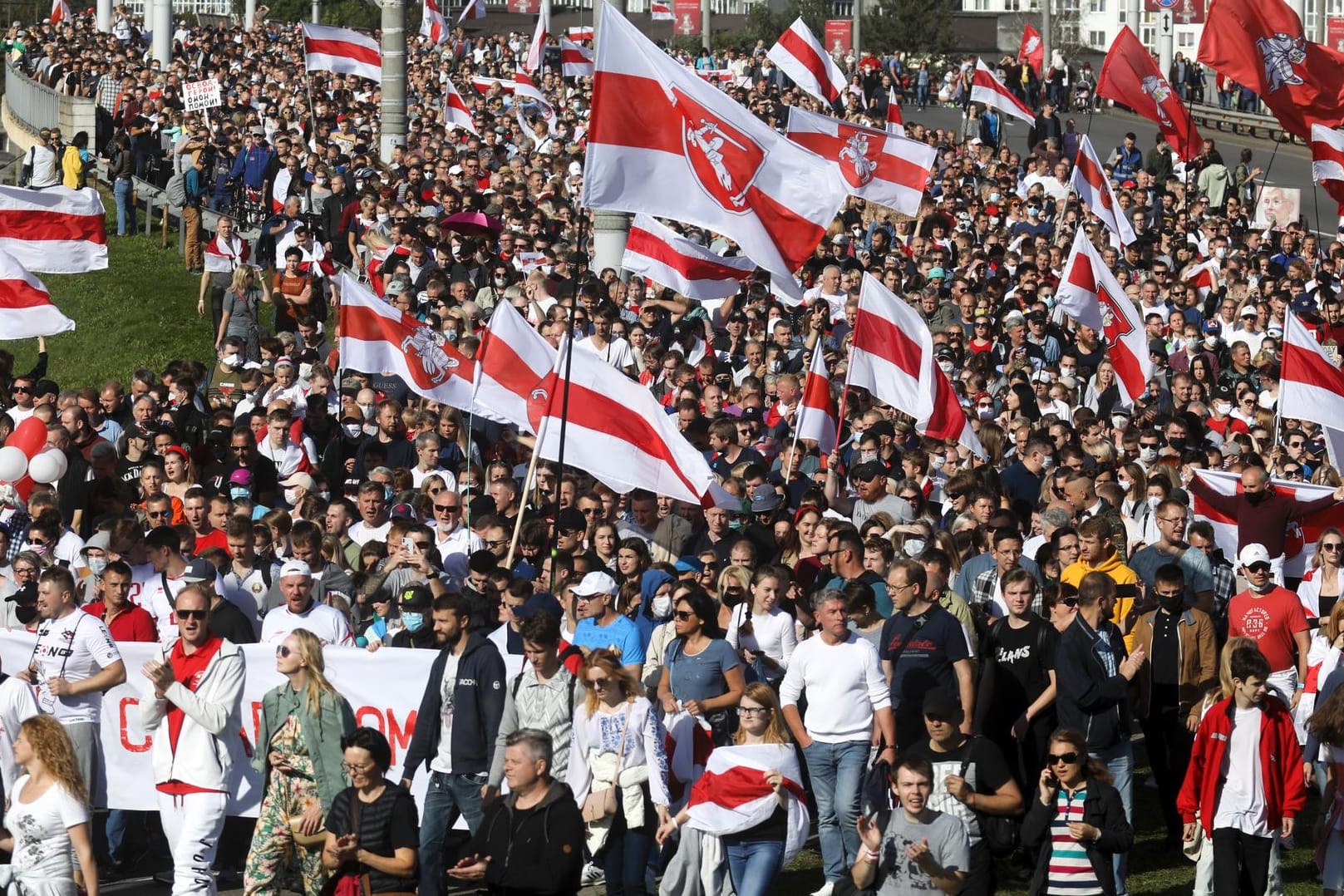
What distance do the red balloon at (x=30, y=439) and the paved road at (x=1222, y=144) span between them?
2606 centimetres

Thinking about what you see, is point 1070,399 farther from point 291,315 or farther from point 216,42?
point 216,42

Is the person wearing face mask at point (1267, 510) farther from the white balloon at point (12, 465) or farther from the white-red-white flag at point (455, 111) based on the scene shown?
the white-red-white flag at point (455, 111)

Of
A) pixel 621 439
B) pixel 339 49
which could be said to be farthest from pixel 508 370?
pixel 339 49

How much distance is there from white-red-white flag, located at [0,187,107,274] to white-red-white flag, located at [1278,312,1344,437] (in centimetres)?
920

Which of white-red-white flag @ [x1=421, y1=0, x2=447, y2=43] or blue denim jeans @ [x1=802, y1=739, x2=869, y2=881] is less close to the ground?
white-red-white flag @ [x1=421, y1=0, x2=447, y2=43]

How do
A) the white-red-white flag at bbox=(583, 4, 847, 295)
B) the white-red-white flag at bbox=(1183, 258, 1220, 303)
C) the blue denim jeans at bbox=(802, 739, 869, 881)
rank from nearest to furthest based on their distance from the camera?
1. the blue denim jeans at bbox=(802, 739, 869, 881)
2. the white-red-white flag at bbox=(583, 4, 847, 295)
3. the white-red-white flag at bbox=(1183, 258, 1220, 303)

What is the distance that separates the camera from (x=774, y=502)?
14133 mm

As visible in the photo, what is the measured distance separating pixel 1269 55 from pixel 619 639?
513 inches

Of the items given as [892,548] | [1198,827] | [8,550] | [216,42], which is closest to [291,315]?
[8,550]

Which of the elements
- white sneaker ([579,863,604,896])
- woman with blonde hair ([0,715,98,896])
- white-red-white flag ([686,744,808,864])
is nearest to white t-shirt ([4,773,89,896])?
woman with blonde hair ([0,715,98,896])

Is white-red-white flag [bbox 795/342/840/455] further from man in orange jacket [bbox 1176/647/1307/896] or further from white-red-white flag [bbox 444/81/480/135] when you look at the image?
white-red-white flag [bbox 444/81/480/135]

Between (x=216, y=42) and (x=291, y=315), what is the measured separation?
Answer: 2650 centimetres

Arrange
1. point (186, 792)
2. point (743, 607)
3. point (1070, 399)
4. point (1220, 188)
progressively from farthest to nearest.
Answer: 1. point (1220, 188)
2. point (1070, 399)
3. point (743, 607)
4. point (186, 792)

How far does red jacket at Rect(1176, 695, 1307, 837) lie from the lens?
991cm
